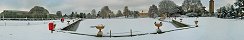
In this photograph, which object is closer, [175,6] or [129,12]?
[175,6]

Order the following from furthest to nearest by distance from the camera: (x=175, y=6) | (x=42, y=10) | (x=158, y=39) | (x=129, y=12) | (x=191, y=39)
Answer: (x=129, y=12), (x=42, y=10), (x=175, y=6), (x=158, y=39), (x=191, y=39)

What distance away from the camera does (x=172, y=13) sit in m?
109

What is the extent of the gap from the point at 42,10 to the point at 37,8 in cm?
287

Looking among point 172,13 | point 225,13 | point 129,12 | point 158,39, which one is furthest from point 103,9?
point 158,39

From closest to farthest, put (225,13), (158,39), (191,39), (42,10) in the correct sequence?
(191,39), (158,39), (225,13), (42,10)

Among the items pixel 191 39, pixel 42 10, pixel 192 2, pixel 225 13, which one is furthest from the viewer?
pixel 42 10

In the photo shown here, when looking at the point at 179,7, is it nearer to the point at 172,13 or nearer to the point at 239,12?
the point at 172,13

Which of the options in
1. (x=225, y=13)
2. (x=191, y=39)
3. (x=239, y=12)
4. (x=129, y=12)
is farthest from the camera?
(x=129, y=12)

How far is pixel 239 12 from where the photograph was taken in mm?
56219

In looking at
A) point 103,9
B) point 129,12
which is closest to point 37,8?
point 103,9

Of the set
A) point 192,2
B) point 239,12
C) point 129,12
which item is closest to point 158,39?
point 239,12

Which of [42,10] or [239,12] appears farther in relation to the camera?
[42,10]

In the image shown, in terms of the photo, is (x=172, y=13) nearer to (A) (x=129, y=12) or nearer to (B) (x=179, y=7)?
(B) (x=179, y=7)

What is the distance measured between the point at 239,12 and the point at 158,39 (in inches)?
1864
